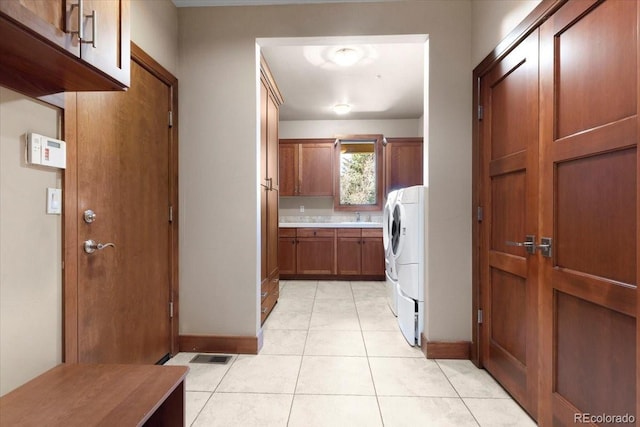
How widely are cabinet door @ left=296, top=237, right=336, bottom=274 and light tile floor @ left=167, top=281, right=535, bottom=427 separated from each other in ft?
6.05

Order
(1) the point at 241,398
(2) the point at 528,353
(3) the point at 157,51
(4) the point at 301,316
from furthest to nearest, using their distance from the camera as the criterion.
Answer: (4) the point at 301,316
(3) the point at 157,51
(1) the point at 241,398
(2) the point at 528,353

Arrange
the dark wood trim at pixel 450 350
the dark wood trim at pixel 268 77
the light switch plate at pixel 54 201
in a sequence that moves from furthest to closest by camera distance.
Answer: the dark wood trim at pixel 268 77, the dark wood trim at pixel 450 350, the light switch plate at pixel 54 201

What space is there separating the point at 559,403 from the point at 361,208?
3.80 meters

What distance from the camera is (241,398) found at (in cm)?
175

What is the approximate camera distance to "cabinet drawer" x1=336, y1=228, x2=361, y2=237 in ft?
15.2

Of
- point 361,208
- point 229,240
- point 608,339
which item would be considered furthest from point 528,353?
point 361,208

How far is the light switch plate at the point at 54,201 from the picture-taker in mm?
1242

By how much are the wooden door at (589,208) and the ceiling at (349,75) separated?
4.03ft

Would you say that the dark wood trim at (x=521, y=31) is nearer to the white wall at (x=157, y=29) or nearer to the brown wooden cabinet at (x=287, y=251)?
the white wall at (x=157, y=29)

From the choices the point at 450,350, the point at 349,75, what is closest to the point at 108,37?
the point at 450,350

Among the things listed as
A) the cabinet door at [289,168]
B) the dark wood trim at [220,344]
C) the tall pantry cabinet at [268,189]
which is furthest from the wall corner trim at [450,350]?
the cabinet door at [289,168]

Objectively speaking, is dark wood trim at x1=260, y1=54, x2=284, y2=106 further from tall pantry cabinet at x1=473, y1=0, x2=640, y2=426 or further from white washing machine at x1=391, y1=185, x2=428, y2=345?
tall pantry cabinet at x1=473, y1=0, x2=640, y2=426

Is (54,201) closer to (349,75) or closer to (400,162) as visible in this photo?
(349,75)

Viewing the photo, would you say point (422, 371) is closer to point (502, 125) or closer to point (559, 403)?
point (559, 403)
